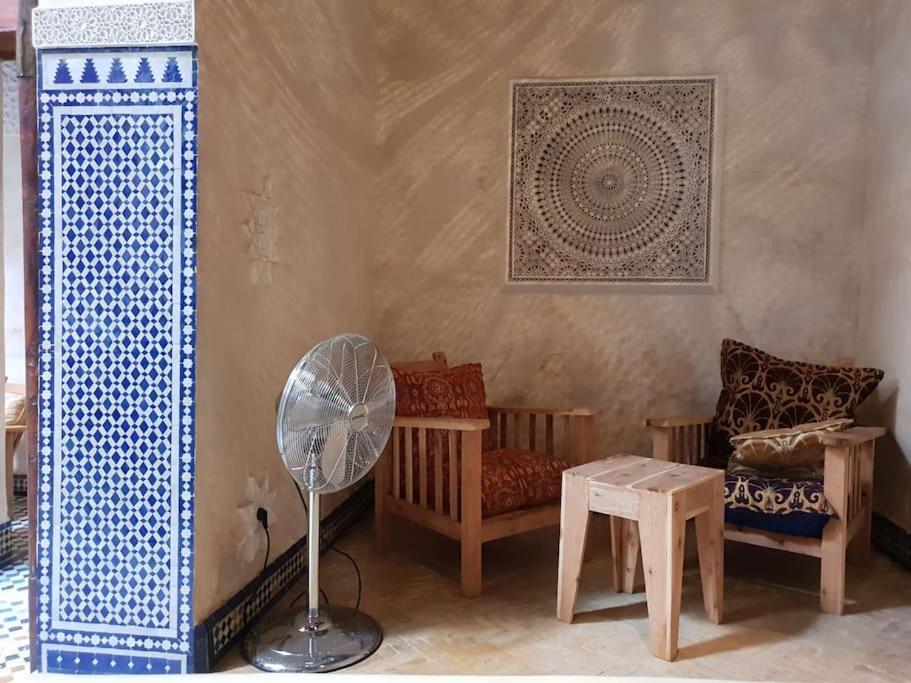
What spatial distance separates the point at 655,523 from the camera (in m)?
2.41

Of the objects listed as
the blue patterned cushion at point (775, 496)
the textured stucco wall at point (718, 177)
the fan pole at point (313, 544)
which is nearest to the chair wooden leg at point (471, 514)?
the fan pole at point (313, 544)

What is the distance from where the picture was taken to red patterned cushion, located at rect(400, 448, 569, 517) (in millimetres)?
2971

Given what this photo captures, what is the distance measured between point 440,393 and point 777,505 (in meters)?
1.44

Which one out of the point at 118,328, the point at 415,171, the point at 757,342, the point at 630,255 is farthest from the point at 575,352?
the point at 118,328

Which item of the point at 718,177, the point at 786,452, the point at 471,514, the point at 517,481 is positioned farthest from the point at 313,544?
the point at 718,177

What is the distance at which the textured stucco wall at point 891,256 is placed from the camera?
133 inches

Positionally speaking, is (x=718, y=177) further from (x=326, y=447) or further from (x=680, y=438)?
(x=326, y=447)

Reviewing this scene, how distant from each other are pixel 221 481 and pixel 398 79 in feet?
8.93

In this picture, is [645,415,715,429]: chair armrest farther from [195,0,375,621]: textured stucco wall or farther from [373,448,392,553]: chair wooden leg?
[195,0,375,621]: textured stucco wall

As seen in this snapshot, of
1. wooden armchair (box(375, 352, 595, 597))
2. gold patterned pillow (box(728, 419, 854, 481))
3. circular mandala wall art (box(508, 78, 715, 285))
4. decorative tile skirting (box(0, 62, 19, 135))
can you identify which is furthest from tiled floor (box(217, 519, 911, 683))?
decorative tile skirting (box(0, 62, 19, 135))

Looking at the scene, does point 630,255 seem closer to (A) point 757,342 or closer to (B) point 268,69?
(A) point 757,342

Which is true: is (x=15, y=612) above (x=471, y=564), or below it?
below

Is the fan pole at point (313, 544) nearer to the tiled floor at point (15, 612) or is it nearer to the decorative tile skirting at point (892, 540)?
the tiled floor at point (15, 612)

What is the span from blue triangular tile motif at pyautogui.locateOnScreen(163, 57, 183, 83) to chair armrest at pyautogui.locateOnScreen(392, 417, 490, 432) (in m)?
1.35
